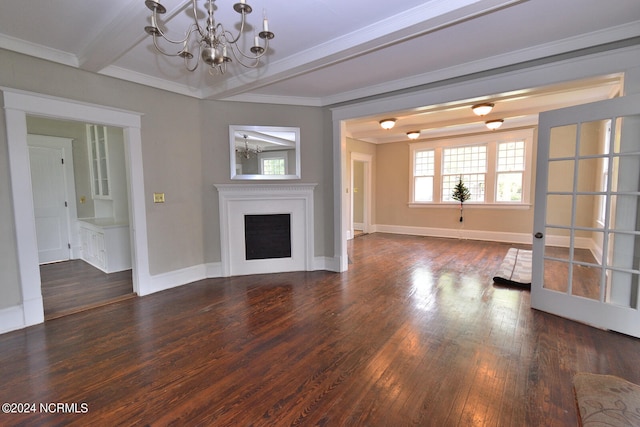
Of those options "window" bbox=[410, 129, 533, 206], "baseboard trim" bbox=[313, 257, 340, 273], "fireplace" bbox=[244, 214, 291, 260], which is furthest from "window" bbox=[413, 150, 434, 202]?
"fireplace" bbox=[244, 214, 291, 260]

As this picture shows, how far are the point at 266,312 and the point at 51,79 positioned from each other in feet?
10.7

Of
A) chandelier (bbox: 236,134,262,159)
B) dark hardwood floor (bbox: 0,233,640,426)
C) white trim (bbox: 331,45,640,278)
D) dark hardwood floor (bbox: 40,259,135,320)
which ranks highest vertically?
white trim (bbox: 331,45,640,278)

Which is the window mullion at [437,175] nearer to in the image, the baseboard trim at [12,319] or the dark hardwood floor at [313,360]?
the dark hardwood floor at [313,360]

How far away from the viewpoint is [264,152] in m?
4.57

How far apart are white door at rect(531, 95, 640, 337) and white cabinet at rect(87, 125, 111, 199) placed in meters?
6.29

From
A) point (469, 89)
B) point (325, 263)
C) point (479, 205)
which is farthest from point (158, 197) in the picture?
point (479, 205)

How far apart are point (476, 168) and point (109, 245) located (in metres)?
7.74

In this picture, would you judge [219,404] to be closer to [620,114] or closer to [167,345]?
[167,345]

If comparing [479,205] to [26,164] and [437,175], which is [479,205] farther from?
[26,164]

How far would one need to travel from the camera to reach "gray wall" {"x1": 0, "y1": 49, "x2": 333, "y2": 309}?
3274mm

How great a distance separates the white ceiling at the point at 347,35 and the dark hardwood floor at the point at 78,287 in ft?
8.67

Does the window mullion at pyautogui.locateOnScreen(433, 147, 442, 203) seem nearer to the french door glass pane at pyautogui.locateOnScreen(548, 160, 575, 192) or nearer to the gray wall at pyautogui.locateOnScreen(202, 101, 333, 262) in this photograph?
the gray wall at pyautogui.locateOnScreen(202, 101, 333, 262)

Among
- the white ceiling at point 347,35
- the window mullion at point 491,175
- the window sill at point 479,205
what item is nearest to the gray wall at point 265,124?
the white ceiling at point 347,35

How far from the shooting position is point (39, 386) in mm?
2033
